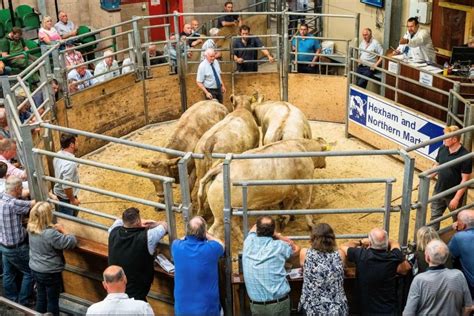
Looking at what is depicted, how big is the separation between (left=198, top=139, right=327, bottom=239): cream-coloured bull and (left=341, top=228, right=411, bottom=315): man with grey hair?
2.02 meters

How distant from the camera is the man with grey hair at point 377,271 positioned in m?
6.07

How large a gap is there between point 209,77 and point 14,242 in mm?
5960

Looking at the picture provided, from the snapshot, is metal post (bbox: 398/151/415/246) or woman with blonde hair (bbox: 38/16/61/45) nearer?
metal post (bbox: 398/151/415/246)

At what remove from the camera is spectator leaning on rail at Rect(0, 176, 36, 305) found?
7156mm

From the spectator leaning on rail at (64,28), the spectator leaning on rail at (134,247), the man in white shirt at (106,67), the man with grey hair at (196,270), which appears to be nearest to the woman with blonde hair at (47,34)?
the spectator leaning on rail at (64,28)

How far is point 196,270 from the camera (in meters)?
6.14

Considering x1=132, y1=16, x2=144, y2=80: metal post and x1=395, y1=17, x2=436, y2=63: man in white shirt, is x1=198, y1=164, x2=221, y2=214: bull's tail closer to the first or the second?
x1=132, y1=16, x2=144, y2=80: metal post

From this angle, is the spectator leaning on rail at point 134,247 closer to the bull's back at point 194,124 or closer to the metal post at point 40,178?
the metal post at point 40,178

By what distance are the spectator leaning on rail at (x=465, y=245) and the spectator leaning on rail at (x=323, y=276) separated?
1175 millimetres

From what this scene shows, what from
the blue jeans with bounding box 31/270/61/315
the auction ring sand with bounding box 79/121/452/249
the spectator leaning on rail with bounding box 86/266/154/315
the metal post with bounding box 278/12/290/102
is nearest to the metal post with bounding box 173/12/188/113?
the auction ring sand with bounding box 79/121/452/249

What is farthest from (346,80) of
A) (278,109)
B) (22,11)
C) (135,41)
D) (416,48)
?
(22,11)

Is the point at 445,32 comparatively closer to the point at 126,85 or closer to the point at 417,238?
the point at 126,85

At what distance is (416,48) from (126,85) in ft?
17.9

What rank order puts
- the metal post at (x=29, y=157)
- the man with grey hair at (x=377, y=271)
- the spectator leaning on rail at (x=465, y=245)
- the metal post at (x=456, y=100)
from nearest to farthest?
1. the man with grey hair at (x=377, y=271)
2. the spectator leaning on rail at (x=465, y=245)
3. the metal post at (x=29, y=157)
4. the metal post at (x=456, y=100)
